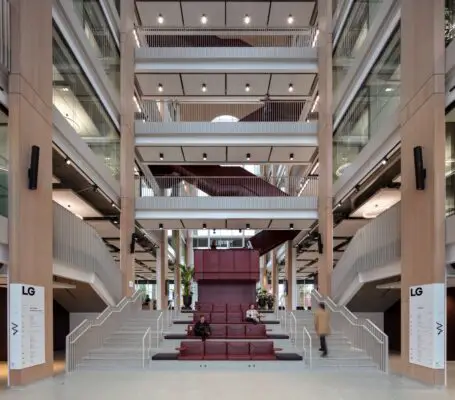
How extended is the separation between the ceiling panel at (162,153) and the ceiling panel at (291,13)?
7.61 m

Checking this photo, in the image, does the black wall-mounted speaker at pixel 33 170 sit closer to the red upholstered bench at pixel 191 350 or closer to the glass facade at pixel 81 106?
the glass facade at pixel 81 106

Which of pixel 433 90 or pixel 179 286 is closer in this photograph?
pixel 433 90

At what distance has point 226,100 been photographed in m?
30.0

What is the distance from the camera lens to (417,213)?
43.8 ft

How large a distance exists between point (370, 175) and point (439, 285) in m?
8.50

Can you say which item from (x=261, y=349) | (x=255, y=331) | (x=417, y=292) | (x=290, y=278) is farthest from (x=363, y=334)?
(x=290, y=278)

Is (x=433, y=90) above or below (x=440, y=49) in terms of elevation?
below

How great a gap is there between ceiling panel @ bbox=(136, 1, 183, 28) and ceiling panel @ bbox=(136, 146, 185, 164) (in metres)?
5.93

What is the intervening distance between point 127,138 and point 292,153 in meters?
7.88

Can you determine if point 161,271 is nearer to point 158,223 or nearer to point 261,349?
A: point 158,223

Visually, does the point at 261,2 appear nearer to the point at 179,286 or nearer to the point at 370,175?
the point at 370,175

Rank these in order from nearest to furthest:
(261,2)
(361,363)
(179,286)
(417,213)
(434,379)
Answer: (434,379) → (417,213) → (361,363) → (261,2) → (179,286)

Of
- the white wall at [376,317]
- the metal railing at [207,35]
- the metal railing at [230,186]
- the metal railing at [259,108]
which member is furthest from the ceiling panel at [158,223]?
the white wall at [376,317]

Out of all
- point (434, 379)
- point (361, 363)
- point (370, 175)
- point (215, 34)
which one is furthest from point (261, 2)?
point (434, 379)
